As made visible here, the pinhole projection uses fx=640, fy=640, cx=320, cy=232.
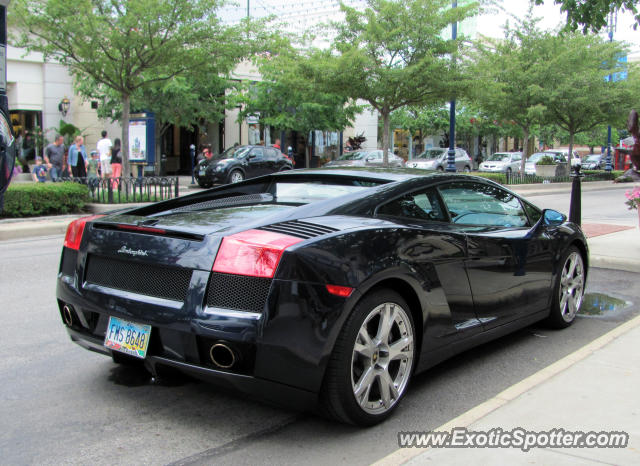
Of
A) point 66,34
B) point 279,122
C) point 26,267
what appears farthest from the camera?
point 279,122

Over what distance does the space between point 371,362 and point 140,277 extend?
1.36 m

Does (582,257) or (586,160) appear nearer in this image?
(582,257)

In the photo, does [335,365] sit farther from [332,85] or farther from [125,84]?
[332,85]

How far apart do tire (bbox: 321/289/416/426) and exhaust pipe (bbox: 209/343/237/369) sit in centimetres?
50

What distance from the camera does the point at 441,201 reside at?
445 centimetres

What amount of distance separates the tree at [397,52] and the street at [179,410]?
1618 centimetres

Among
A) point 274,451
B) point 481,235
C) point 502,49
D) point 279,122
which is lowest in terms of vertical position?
point 274,451

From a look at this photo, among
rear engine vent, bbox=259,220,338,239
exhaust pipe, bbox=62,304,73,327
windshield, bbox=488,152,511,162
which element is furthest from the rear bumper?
windshield, bbox=488,152,511,162

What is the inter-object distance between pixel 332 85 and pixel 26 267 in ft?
48.6

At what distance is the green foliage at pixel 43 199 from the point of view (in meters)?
13.6

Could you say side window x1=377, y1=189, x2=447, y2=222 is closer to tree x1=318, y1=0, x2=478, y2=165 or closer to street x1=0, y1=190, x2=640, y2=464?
street x1=0, y1=190, x2=640, y2=464

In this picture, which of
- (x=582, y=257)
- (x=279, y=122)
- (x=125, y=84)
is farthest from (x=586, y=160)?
(x=582, y=257)

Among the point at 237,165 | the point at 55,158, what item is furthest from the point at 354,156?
the point at 55,158

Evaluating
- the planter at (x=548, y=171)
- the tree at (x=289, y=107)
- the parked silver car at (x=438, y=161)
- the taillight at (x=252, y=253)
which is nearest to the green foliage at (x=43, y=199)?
the taillight at (x=252, y=253)
